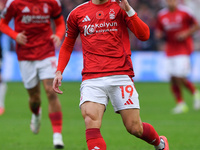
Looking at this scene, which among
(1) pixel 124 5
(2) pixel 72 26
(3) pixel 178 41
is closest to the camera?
(1) pixel 124 5

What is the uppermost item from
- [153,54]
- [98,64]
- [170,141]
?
[98,64]

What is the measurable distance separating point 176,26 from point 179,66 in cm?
101

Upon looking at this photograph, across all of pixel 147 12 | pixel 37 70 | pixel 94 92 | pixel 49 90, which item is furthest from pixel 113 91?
pixel 147 12

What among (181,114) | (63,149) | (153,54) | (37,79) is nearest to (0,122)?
(37,79)

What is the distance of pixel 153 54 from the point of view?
66.4 feet

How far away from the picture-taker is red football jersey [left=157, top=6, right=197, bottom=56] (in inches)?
487

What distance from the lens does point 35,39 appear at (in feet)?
25.1

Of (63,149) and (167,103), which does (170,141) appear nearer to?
(63,149)

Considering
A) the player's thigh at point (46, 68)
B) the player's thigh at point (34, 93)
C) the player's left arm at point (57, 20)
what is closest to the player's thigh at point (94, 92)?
the player's thigh at point (46, 68)

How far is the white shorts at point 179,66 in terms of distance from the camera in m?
12.3

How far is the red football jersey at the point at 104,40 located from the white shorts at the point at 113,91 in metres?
0.07

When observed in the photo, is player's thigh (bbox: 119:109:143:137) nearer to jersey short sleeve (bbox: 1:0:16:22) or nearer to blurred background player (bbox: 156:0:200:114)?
jersey short sleeve (bbox: 1:0:16:22)

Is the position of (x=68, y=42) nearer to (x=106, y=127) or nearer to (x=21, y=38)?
(x=21, y=38)

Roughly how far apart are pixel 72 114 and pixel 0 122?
195 cm
